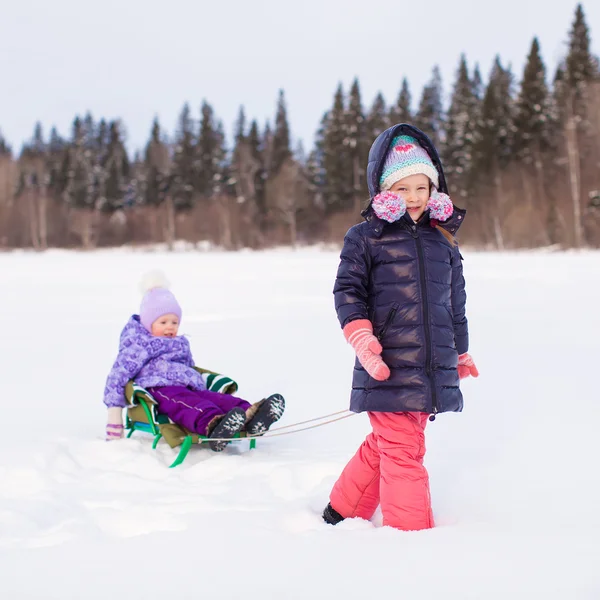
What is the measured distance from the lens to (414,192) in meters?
2.55

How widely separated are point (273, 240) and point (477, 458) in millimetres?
37766

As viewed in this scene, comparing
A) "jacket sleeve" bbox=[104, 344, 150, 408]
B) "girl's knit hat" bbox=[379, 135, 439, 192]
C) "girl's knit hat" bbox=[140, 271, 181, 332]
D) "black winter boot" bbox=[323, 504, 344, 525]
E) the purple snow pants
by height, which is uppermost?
"girl's knit hat" bbox=[379, 135, 439, 192]

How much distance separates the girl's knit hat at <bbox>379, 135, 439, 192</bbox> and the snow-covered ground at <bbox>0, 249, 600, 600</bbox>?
1359mm

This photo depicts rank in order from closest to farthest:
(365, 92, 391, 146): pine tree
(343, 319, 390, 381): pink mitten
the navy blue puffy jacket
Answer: (343, 319, 390, 381): pink mitten → the navy blue puffy jacket → (365, 92, 391, 146): pine tree

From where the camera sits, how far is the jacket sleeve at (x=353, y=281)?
7.94 feet

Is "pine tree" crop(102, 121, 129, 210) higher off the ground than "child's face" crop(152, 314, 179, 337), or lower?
higher

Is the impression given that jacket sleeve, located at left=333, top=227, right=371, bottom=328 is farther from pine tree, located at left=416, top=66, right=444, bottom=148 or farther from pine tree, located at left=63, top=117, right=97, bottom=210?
pine tree, located at left=63, top=117, right=97, bottom=210

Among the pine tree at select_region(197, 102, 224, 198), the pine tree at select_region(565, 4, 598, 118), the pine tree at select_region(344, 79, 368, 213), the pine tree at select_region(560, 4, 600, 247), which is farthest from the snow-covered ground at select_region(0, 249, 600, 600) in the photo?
the pine tree at select_region(197, 102, 224, 198)

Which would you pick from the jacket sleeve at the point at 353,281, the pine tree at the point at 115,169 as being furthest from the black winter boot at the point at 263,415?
the pine tree at the point at 115,169

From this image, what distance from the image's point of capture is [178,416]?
3668 millimetres

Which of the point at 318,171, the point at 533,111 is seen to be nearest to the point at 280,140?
the point at 318,171

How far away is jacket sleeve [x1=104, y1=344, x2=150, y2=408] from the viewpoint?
3832 millimetres

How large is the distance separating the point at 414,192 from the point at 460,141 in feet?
125

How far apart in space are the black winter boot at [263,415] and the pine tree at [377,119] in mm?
39255
